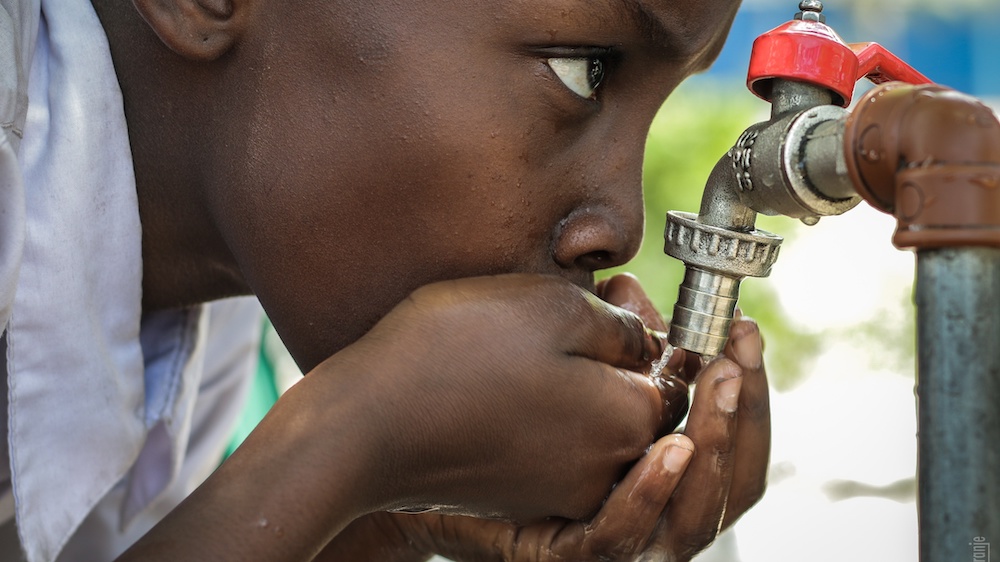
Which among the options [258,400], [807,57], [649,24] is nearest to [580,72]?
[649,24]

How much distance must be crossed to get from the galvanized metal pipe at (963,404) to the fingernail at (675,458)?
260 millimetres

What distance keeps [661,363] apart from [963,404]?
0.35 metres

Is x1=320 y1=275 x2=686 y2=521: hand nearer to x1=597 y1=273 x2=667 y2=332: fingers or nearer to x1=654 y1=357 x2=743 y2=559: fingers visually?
x1=654 y1=357 x2=743 y2=559: fingers

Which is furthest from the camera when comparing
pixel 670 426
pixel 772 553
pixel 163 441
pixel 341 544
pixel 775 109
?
pixel 772 553

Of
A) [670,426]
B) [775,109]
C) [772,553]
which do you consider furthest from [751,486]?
[772,553]

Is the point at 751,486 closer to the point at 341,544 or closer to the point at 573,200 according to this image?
the point at 573,200

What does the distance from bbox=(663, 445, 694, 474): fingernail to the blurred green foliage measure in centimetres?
168

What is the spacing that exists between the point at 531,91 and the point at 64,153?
43 centimetres

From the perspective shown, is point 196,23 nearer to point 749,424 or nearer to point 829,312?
point 749,424

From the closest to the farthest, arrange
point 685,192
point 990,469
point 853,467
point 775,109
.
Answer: point 990,469 < point 775,109 < point 853,467 < point 685,192

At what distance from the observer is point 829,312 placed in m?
2.66

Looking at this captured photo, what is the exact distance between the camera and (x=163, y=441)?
4.10 ft

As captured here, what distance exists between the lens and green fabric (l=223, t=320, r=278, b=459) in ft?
5.51

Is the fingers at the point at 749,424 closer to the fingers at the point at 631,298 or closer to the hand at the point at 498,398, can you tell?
the hand at the point at 498,398
